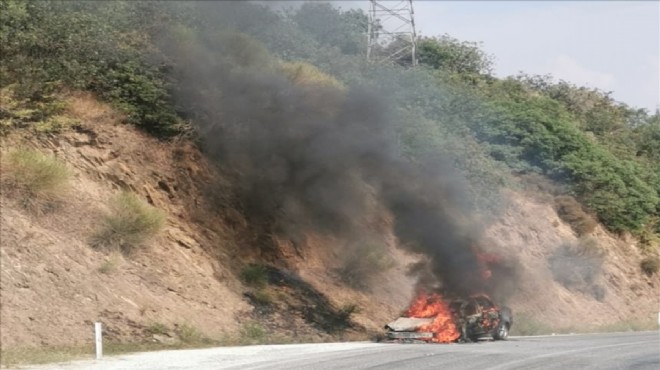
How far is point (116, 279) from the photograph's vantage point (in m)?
21.7

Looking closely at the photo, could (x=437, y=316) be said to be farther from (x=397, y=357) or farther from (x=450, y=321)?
(x=397, y=357)

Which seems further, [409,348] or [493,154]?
[493,154]

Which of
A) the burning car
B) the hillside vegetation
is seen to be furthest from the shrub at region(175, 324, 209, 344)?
the burning car

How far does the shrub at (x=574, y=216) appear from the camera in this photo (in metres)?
42.3

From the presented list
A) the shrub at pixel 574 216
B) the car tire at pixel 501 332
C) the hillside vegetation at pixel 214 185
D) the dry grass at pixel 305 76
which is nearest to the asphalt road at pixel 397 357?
the car tire at pixel 501 332

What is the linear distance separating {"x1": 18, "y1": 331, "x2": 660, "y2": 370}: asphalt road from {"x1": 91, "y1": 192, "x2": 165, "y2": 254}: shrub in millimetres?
4256

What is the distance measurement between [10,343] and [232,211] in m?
9.85

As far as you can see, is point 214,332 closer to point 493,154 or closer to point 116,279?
point 116,279

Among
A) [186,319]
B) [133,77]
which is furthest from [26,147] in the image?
[186,319]

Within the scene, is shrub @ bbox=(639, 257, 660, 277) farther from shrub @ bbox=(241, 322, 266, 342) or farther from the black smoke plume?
shrub @ bbox=(241, 322, 266, 342)

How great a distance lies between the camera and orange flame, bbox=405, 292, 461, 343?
22.6m

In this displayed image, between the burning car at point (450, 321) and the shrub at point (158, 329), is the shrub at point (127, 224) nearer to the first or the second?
the shrub at point (158, 329)

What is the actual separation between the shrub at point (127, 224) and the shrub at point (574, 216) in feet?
78.1

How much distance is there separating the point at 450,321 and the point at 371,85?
12.6 metres
